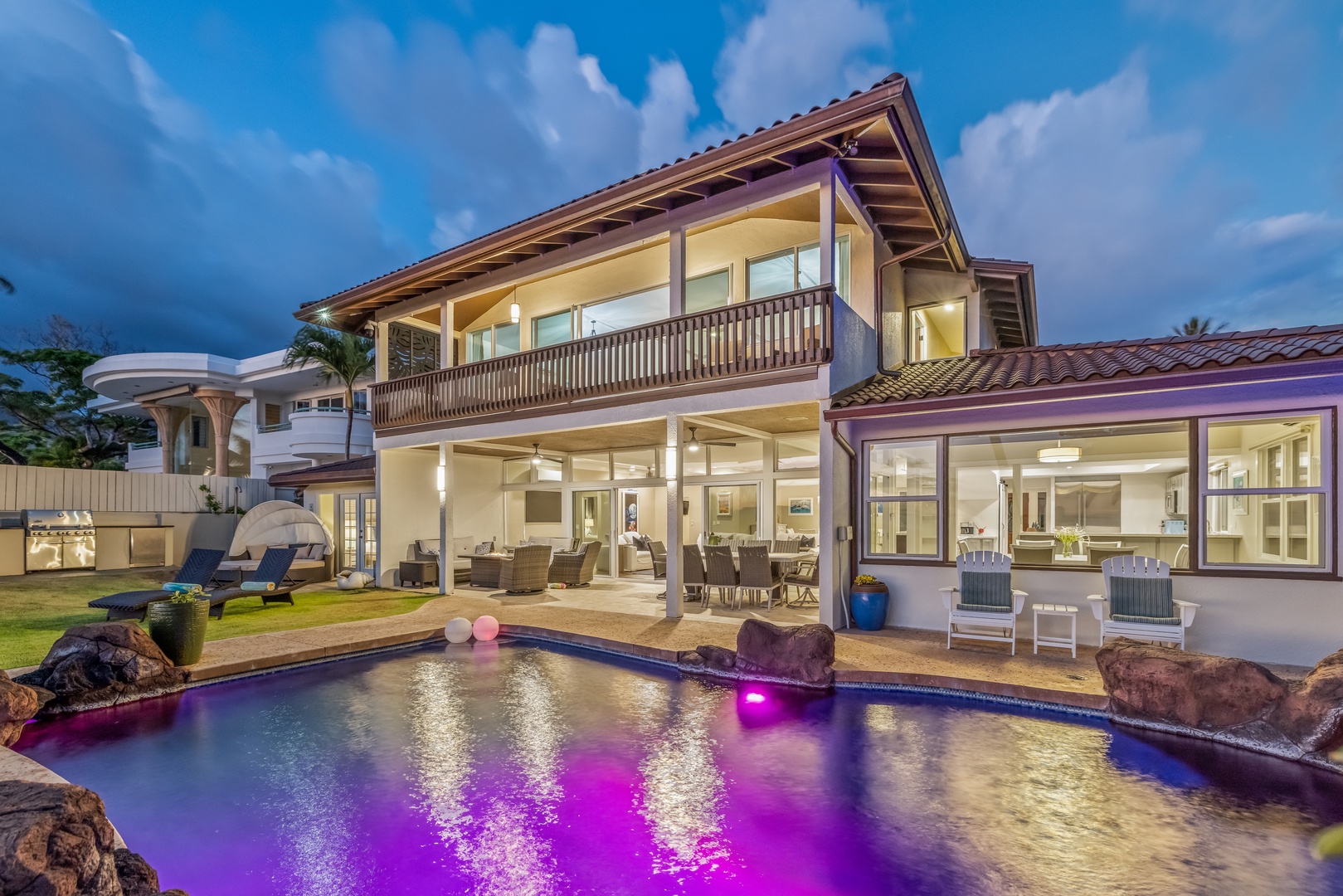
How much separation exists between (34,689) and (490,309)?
10.3 m

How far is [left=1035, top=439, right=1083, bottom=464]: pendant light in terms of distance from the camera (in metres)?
9.42

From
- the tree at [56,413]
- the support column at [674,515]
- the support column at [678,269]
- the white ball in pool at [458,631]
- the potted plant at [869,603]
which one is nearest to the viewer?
the potted plant at [869,603]

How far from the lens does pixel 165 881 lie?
3584 millimetres

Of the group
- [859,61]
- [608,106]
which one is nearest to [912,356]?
[608,106]

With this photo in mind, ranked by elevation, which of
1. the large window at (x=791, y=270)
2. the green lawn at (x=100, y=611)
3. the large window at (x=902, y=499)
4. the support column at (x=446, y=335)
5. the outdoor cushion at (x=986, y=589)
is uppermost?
the large window at (x=791, y=270)

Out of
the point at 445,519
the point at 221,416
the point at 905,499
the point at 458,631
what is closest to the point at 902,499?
the point at 905,499

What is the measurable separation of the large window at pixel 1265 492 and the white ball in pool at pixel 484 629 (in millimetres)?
8623

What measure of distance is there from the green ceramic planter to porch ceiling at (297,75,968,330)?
6.65 metres

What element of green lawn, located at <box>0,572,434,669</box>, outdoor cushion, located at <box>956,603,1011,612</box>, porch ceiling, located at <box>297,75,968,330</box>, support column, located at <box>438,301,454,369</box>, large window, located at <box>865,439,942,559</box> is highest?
porch ceiling, located at <box>297,75,968,330</box>

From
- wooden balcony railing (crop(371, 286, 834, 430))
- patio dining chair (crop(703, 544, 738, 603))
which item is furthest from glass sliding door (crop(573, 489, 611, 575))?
patio dining chair (crop(703, 544, 738, 603))

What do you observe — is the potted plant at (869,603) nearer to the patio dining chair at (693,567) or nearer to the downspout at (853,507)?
the downspout at (853,507)

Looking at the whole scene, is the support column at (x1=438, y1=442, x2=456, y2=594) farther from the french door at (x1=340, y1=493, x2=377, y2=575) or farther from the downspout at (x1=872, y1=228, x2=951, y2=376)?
the downspout at (x1=872, y1=228, x2=951, y2=376)

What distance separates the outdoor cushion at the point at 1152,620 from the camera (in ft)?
22.6

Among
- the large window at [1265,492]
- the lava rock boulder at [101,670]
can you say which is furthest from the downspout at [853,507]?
the lava rock boulder at [101,670]
